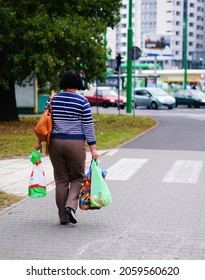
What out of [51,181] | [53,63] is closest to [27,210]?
[51,181]

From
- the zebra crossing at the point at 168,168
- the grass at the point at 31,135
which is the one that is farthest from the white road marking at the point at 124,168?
the grass at the point at 31,135

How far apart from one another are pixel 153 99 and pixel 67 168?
125 ft

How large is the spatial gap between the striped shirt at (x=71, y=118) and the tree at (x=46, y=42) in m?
13.7

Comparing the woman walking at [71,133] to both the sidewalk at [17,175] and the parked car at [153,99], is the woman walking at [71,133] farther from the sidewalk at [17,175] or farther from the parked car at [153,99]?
the parked car at [153,99]

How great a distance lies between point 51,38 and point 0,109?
4.51m

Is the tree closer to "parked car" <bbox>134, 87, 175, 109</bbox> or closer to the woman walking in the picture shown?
the woman walking

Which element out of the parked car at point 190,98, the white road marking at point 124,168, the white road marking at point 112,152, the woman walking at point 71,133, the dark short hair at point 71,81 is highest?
the dark short hair at point 71,81

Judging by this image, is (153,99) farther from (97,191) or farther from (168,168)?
(97,191)

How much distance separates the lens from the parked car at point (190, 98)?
47.8 meters

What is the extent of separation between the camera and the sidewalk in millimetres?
10036

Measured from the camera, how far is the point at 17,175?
37.7 feet

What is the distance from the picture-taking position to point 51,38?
69.5 feet

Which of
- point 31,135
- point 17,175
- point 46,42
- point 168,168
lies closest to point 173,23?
point 46,42
